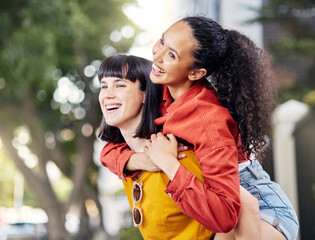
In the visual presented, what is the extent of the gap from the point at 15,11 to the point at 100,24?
5.31 m

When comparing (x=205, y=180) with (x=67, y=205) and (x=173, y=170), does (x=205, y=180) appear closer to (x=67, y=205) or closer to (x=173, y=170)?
(x=173, y=170)

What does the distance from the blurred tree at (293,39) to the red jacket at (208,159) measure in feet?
22.0

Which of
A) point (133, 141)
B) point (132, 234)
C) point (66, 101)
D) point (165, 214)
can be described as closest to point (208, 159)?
point (165, 214)

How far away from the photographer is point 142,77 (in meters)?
2.31

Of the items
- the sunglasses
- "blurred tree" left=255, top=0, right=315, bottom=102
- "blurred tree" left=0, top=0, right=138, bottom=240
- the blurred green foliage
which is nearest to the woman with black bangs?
the sunglasses

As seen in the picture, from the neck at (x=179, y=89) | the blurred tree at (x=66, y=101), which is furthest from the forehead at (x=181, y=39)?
the blurred tree at (x=66, y=101)

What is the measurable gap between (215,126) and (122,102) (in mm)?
549

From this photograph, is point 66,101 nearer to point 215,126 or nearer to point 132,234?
point 132,234

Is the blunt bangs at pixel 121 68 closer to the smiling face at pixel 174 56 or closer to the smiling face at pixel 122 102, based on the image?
the smiling face at pixel 122 102

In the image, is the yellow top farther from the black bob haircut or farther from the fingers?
the black bob haircut

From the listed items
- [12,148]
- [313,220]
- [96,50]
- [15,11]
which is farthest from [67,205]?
[313,220]

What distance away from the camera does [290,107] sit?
700cm

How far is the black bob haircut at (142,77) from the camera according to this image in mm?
2250

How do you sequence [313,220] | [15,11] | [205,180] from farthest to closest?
[15,11]
[313,220]
[205,180]
